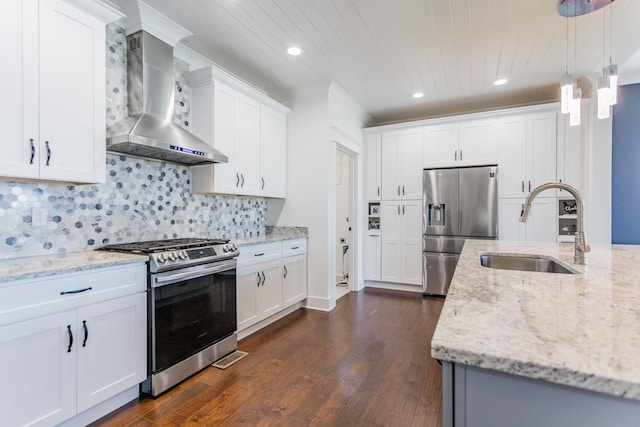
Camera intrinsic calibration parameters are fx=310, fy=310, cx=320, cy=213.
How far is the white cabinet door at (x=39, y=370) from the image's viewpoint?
56.4 inches

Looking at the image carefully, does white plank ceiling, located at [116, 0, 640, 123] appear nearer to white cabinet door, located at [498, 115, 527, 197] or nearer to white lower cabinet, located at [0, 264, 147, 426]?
white cabinet door, located at [498, 115, 527, 197]

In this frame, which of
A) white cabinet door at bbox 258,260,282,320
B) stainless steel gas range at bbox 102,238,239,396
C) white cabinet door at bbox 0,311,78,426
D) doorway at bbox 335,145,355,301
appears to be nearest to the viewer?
white cabinet door at bbox 0,311,78,426

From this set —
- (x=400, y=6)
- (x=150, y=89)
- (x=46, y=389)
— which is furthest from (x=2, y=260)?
(x=400, y=6)

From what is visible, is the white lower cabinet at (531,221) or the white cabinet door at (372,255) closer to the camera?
the white lower cabinet at (531,221)

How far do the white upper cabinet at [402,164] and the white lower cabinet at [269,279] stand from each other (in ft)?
5.72

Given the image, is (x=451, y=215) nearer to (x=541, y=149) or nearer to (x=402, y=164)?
(x=402, y=164)

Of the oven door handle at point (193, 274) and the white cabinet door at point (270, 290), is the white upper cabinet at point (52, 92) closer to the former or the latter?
the oven door handle at point (193, 274)

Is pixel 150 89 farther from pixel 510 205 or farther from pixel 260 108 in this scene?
pixel 510 205

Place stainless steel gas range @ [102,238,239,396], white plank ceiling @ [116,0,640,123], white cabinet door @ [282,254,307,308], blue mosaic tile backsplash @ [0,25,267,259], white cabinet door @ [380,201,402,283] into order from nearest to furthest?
blue mosaic tile backsplash @ [0,25,267,259], stainless steel gas range @ [102,238,239,396], white plank ceiling @ [116,0,640,123], white cabinet door @ [282,254,307,308], white cabinet door @ [380,201,402,283]

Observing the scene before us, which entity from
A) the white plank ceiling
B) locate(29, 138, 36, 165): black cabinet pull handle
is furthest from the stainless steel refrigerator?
locate(29, 138, 36, 165): black cabinet pull handle

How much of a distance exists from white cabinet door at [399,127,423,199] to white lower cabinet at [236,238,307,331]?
6.03 ft

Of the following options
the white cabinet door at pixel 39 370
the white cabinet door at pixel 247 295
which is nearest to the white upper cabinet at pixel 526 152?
the white cabinet door at pixel 247 295

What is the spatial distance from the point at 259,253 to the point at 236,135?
122 centimetres

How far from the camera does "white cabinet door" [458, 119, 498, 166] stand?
4172 mm
